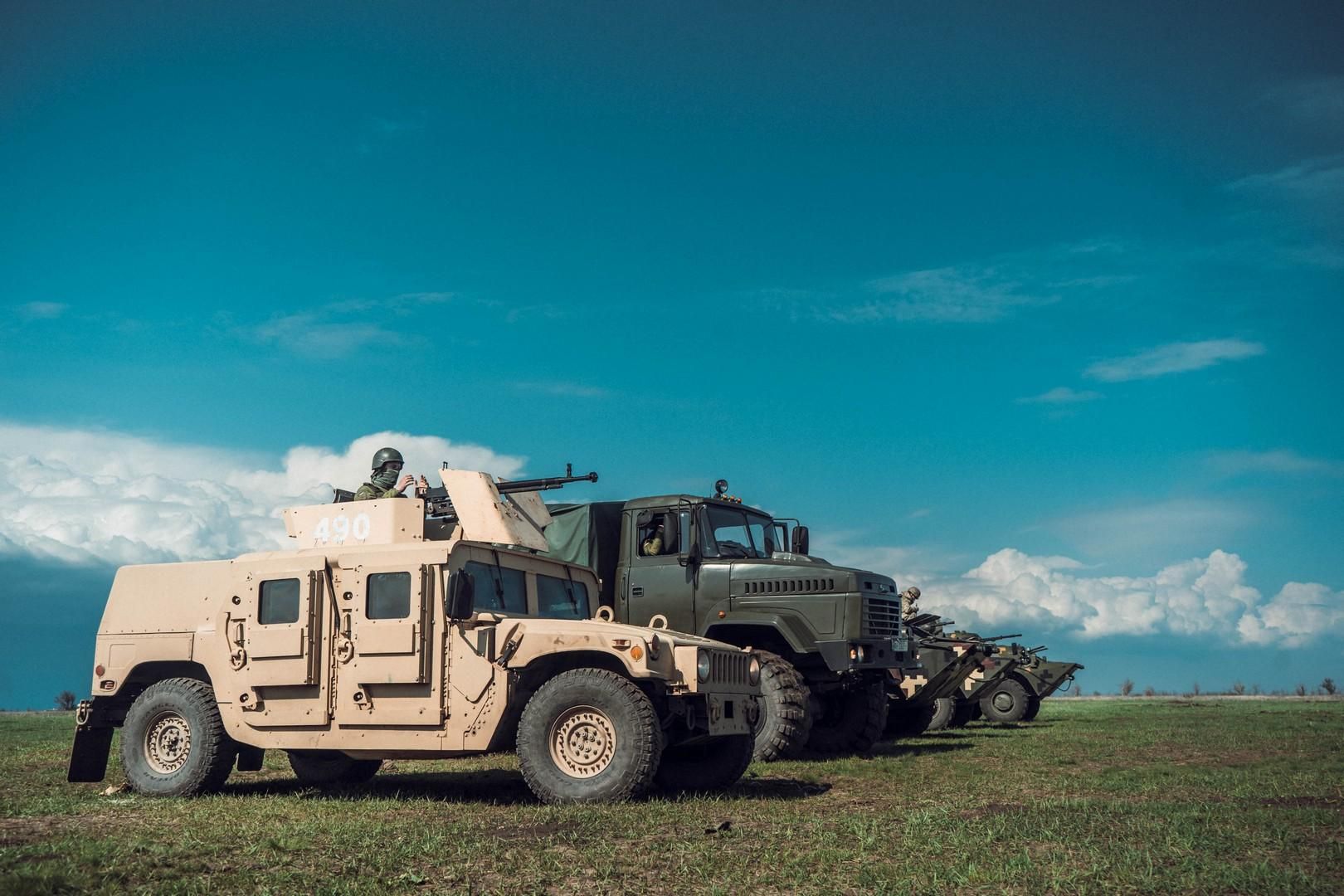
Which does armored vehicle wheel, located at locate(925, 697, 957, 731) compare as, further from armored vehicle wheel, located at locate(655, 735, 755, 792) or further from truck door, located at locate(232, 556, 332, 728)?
truck door, located at locate(232, 556, 332, 728)

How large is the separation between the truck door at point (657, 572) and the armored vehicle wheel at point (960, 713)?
9148 millimetres

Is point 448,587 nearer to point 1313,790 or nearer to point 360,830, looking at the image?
point 360,830

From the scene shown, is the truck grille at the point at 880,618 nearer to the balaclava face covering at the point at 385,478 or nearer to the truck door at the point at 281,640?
the balaclava face covering at the point at 385,478

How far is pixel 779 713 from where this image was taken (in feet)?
45.9

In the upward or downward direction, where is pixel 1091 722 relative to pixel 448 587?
downward

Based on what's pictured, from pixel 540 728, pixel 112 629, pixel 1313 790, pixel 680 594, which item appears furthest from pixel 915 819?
pixel 112 629

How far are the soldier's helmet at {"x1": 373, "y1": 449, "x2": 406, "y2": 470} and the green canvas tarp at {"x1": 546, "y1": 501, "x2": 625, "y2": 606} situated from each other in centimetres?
290

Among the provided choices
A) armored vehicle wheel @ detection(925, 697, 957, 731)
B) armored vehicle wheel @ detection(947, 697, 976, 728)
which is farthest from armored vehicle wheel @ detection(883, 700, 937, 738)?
armored vehicle wheel @ detection(947, 697, 976, 728)

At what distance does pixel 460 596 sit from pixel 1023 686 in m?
17.5

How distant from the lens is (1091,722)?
23.8 m

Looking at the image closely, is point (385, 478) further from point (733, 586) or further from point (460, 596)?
point (733, 586)

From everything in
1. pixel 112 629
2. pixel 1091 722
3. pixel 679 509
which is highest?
pixel 679 509

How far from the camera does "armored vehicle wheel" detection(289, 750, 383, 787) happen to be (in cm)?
1255

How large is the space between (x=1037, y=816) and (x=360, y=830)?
15.3 feet
